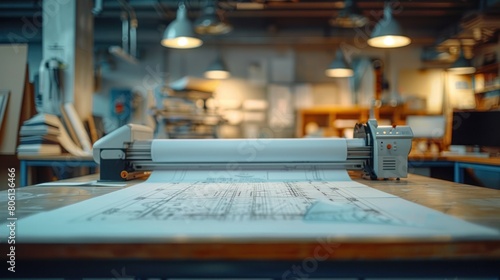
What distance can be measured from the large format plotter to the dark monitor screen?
167 centimetres

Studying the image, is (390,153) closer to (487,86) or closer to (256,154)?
(256,154)

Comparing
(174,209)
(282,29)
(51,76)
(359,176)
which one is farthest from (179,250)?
(282,29)

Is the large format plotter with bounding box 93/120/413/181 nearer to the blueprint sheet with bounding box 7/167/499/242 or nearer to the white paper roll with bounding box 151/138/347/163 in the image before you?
the white paper roll with bounding box 151/138/347/163

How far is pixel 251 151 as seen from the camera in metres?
1.56

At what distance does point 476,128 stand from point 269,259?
9.37 ft

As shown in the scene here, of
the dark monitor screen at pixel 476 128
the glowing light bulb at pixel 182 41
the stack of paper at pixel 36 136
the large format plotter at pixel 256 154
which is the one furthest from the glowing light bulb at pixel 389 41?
Result: the stack of paper at pixel 36 136

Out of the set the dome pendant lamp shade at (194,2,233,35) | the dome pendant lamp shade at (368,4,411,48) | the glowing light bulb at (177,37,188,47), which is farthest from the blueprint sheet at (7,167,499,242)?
the dome pendant lamp shade at (194,2,233,35)

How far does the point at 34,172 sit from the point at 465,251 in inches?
119

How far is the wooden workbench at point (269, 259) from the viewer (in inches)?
25.1

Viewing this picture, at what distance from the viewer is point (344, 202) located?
3.26ft

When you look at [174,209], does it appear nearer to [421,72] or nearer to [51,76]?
[51,76]

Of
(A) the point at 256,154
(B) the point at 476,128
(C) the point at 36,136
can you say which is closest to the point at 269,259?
(A) the point at 256,154

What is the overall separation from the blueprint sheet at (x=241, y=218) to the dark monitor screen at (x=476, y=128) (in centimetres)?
212

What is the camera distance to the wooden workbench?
637 mm
